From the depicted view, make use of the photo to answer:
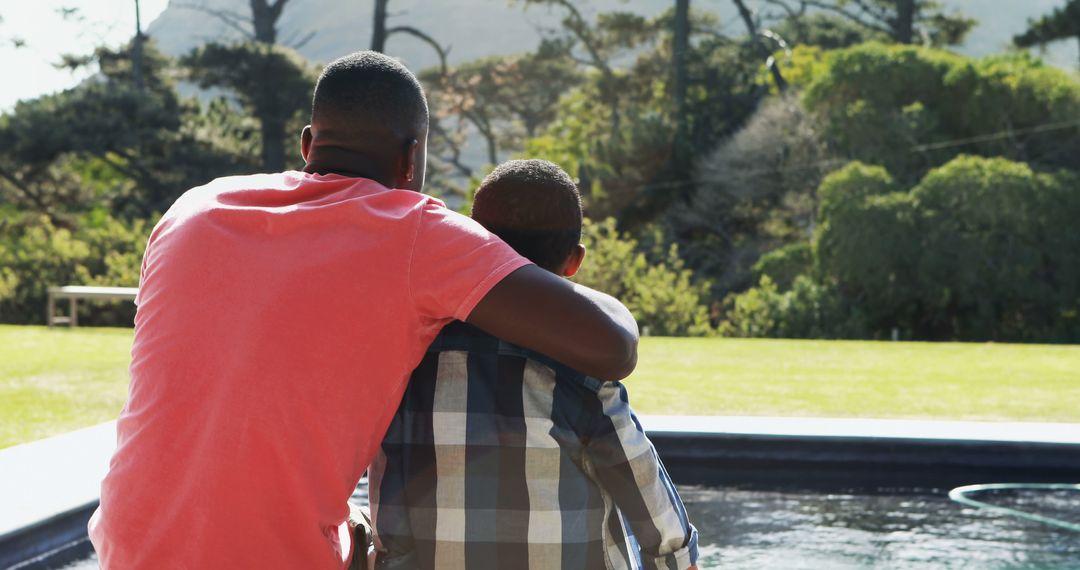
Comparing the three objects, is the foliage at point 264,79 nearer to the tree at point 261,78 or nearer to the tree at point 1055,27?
the tree at point 261,78

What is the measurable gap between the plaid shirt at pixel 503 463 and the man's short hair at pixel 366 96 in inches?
10.8

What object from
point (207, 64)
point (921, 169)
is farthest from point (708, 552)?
point (207, 64)

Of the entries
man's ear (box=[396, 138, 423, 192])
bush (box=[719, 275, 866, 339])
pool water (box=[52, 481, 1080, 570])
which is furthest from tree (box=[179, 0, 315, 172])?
man's ear (box=[396, 138, 423, 192])

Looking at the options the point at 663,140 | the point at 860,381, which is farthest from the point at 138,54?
the point at 860,381

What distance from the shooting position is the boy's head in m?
1.50

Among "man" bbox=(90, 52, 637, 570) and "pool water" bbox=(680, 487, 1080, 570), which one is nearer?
"man" bbox=(90, 52, 637, 570)

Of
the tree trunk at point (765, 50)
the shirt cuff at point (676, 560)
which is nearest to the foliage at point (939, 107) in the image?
the tree trunk at point (765, 50)

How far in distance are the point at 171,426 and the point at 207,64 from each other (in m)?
22.6

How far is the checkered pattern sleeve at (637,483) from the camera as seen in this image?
58.3 inches

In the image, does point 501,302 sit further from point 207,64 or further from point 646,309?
point 207,64

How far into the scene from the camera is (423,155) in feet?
5.01

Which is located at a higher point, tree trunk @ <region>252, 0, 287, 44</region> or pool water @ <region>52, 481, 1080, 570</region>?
tree trunk @ <region>252, 0, 287, 44</region>

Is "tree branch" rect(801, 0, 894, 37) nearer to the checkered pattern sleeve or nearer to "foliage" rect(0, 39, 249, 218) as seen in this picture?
"foliage" rect(0, 39, 249, 218)

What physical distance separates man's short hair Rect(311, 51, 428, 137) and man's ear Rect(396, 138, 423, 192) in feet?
0.09
